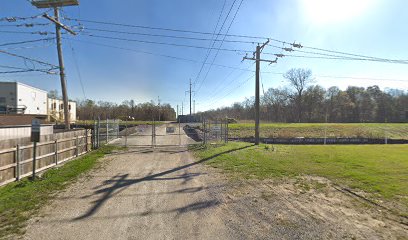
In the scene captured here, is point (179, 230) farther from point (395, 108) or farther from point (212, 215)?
point (395, 108)

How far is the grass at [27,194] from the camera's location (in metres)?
5.46

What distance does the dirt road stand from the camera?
512cm

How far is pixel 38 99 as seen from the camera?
159ft

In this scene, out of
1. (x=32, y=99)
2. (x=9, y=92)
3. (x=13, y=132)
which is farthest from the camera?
(x=32, y=99)

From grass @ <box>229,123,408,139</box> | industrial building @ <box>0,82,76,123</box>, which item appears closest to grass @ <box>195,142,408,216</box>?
grass @ <box>229,123,408,139</box>

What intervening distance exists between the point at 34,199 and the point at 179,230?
4496 millimetres

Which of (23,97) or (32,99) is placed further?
(32,99)

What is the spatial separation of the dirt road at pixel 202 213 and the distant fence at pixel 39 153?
2189 mm

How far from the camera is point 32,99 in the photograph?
152 ft

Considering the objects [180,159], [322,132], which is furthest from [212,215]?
[322,132]

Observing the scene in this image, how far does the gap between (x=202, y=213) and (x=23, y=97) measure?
48.0 metres

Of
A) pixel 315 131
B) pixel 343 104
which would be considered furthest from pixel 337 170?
pixel 343 104

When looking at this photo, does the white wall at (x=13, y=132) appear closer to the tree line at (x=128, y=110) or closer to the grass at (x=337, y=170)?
the grass at (x=337, y=170)

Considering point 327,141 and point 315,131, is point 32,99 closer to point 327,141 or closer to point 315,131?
point 327,141
